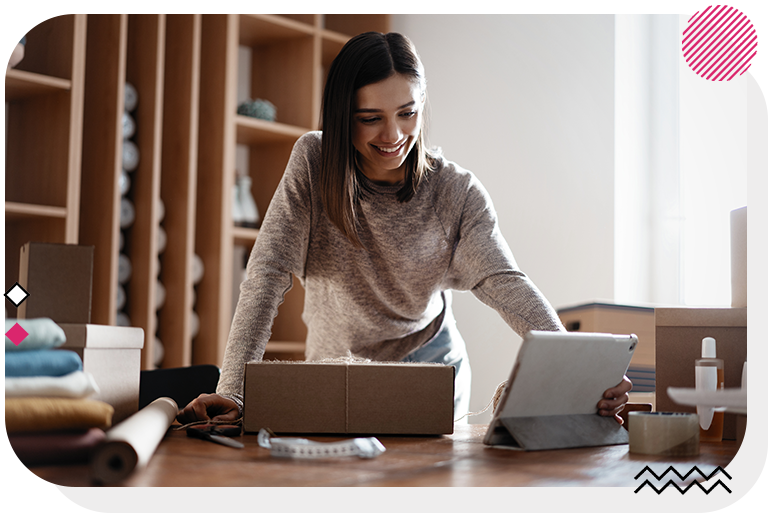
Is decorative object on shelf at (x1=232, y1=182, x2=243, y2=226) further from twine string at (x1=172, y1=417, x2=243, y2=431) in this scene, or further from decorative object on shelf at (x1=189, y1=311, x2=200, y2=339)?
twine string at (x1=172, y1=417, x2=243, y2=431)

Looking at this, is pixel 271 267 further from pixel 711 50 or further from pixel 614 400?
pixel 711 50

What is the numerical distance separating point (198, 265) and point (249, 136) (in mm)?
561

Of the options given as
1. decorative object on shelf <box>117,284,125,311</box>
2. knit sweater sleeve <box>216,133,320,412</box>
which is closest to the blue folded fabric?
knit sweater sleeve <box>216,133,320,412</box>

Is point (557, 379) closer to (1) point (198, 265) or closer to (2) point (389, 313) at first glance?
(2) point (389, 313)

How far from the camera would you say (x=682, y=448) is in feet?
2.15

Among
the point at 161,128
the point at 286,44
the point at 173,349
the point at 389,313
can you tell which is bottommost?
the point at 173,349

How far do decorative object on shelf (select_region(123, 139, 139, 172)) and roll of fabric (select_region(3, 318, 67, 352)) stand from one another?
5.98 feet

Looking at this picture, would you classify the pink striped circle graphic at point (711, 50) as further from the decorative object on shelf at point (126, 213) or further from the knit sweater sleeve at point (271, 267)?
the decorative object on shelf at point (126, 213)

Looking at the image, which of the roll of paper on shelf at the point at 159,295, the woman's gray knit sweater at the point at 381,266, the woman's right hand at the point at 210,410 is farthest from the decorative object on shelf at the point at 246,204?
the woman's right hand at the point at 210,410

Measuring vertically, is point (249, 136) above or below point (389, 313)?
above

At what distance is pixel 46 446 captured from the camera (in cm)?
54

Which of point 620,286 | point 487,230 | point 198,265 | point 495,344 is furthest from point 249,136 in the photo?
point 487,230

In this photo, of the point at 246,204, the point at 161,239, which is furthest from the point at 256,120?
the point at 161,239

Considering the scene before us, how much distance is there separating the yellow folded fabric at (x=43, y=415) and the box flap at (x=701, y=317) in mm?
660
